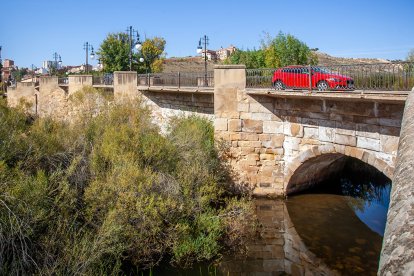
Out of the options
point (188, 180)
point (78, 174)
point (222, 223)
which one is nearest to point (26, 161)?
point (78, 174)

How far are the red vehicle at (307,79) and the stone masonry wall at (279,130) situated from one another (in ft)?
1.64

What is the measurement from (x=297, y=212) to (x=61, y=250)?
7551mm

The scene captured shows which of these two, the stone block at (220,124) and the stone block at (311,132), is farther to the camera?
the stone block at (220,124)

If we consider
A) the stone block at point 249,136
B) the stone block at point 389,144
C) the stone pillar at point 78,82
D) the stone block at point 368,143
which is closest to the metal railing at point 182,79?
the stone block at point 249,136

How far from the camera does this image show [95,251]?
625 centimetres

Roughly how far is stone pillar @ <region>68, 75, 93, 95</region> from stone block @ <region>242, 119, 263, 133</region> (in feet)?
44.3

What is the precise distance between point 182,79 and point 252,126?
15.3 ft

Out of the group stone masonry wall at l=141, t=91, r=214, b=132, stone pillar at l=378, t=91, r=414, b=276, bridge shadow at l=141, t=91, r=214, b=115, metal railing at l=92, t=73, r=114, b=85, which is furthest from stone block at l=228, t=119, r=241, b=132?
metal railing at l=92, t=73, r=114, b=85

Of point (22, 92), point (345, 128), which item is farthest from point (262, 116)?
point (22, 92)

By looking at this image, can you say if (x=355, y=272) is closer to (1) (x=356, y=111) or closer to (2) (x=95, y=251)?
(1) (x=356, y=111)

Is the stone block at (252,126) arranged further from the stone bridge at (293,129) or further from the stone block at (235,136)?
the stone block at (235,136)

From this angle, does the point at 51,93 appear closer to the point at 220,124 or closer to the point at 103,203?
the point at 220,124

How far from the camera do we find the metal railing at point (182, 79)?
14617 millimetres

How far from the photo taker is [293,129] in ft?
37.5
